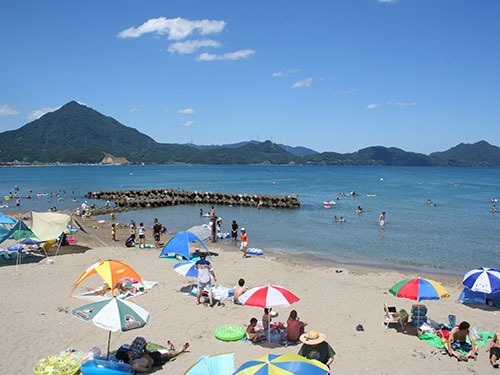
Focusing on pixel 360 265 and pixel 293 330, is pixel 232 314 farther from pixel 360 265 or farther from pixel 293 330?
pixel 360 265

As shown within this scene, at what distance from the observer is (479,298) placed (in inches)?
533

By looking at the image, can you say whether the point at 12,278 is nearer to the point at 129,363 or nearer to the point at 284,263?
the point at 129,363

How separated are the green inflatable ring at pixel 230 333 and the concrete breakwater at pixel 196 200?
31.4 m

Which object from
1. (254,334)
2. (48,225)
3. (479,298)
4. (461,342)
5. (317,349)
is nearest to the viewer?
(317,349)

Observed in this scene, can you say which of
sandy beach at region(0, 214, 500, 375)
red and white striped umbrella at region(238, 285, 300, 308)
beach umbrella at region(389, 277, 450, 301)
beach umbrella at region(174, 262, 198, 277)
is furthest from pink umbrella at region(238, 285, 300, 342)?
beach umbrella at region(174, 262, 198, 277)

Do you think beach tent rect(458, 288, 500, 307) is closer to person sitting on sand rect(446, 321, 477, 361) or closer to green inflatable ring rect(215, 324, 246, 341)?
person sitting on sand rect(446, 321, 477, 361)

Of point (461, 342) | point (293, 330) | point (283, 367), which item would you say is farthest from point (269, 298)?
point (461, 342)

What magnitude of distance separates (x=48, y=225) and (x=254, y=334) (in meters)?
12.3

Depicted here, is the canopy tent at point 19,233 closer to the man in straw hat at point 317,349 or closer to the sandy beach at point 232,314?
the sandy beach at point 232,314

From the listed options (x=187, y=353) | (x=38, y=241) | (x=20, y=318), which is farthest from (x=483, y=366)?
(x=38, y=241)

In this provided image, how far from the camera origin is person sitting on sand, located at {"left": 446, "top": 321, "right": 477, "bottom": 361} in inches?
380

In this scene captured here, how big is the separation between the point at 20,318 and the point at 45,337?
176cm

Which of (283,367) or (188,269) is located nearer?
(283,367)

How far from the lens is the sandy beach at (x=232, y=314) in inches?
372
